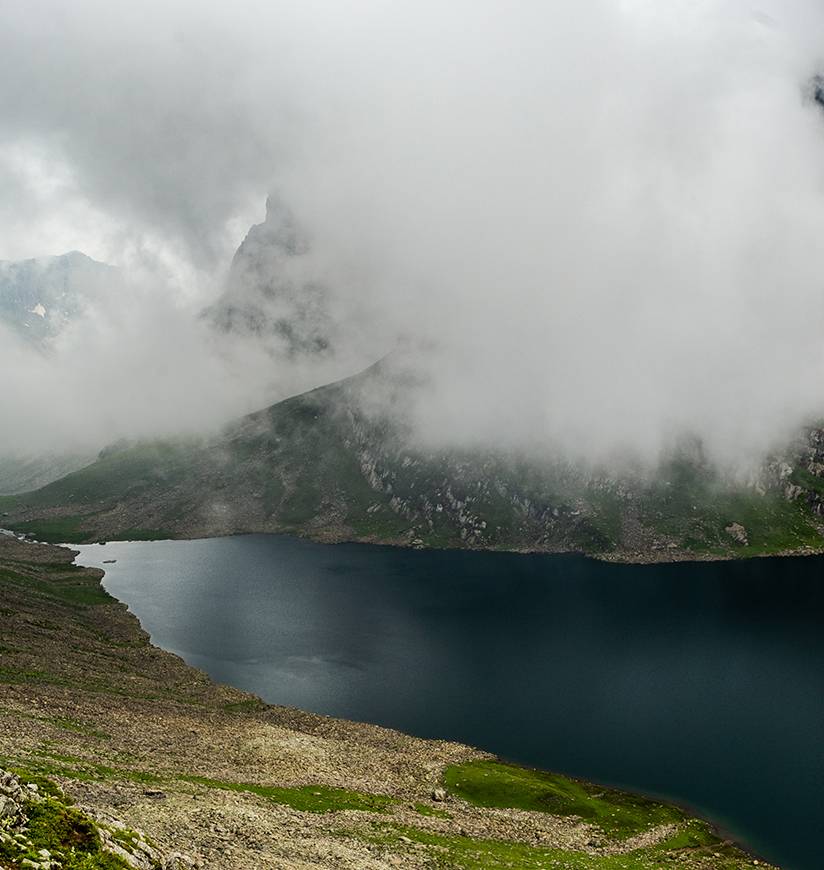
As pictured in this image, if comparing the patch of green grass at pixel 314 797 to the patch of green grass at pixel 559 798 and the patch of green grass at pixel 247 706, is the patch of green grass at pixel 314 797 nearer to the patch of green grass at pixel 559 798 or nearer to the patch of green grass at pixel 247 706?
the patch of green grass at pixel 559 798

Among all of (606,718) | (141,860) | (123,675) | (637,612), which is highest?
(637,612)

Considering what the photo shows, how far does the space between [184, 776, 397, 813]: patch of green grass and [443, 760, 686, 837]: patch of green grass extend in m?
12.6

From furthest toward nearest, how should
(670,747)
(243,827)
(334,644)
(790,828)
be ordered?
(334,644)
(670,747)
(790,828)
(243,827)

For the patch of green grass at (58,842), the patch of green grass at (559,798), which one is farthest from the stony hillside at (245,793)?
the patch of green grass at (559,798)

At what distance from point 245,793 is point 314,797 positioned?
7.49 m

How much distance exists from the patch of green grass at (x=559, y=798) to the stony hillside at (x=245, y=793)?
0.86 feet

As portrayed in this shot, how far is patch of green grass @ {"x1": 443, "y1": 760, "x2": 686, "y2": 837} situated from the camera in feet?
206

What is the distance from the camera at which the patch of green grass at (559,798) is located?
62844 mm

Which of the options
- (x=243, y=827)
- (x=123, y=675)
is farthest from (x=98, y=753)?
(x=123, y=675)

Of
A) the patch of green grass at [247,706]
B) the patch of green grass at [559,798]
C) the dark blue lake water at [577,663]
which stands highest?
the dark blue lake water at [577,663]

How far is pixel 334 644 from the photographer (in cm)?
12475

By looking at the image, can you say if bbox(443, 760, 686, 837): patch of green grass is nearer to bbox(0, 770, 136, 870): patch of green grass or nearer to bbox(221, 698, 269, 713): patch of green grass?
bbox(221, 698, 269, 713): patch of green grass

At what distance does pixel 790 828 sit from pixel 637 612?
76.7m

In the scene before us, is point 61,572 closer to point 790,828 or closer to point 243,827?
point 243,827
